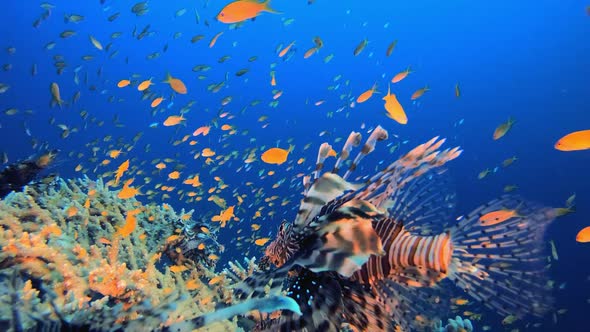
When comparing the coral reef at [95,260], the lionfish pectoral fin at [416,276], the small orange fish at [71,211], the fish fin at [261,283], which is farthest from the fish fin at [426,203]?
the small orange fish at [71,211]

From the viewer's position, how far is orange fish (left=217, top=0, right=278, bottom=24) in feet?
15.1

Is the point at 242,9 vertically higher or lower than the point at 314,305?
higher

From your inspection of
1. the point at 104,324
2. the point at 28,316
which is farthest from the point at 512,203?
the point at 28,316

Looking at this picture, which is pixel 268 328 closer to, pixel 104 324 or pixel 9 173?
pixel 104 324

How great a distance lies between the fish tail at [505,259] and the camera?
220 cm

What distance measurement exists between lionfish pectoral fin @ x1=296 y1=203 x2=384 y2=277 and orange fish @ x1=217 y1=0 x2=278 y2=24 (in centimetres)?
376

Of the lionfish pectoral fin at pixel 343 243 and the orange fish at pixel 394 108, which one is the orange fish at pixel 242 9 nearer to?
the orange fish at pixel 394 108

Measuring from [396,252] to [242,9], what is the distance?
387 cm

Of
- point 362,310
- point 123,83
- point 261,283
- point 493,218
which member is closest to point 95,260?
point 261,283

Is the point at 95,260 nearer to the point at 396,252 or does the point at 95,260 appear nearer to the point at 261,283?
the point at 261,283

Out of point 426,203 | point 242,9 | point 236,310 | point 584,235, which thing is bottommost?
point 584,235

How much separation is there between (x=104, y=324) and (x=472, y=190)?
31957 millimetres

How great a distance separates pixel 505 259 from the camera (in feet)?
7.54

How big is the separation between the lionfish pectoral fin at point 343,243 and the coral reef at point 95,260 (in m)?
0.49
